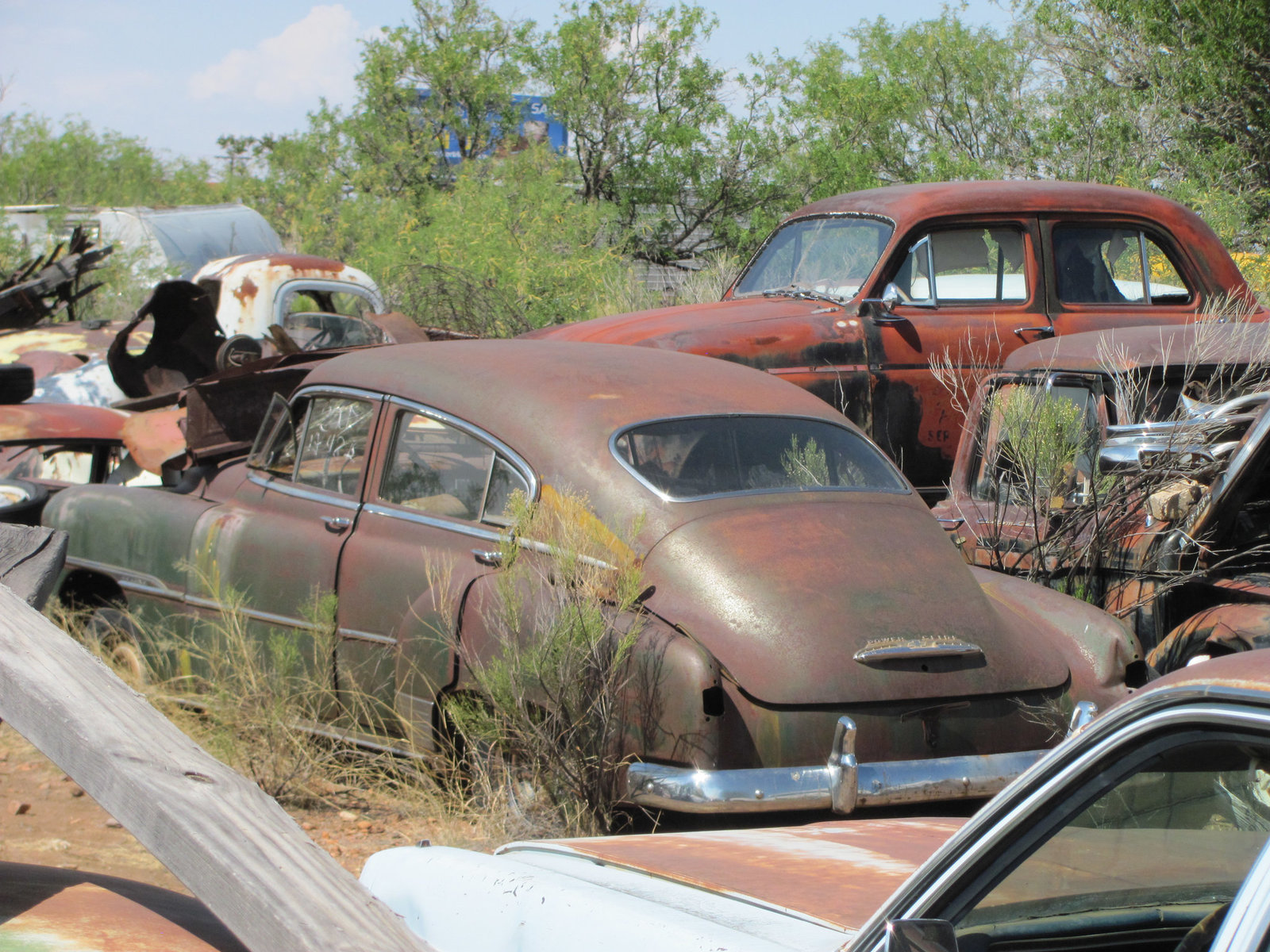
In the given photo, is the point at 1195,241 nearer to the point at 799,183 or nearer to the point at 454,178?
the point at 799,183

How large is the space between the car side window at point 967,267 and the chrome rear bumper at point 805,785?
4435mm

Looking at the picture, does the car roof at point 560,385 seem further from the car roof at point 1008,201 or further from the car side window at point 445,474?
the car roof at point 1008,201

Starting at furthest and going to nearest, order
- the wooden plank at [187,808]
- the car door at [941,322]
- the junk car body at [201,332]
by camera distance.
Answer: the junk car body at [201,332]
the car door at [941,322]
the wooden plank at [187,808]

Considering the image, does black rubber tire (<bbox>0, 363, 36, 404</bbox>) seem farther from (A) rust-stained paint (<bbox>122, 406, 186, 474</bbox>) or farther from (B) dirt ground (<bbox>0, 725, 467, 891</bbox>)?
(A) rust-stained paint (<bbox>122, 406, 186, 474</bbox>)

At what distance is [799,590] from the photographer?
3.81 metres

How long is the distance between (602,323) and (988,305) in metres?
2.32

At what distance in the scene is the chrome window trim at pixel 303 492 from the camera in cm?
481

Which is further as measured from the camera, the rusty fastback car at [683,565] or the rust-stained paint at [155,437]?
the rust-stained paint at [155,437]

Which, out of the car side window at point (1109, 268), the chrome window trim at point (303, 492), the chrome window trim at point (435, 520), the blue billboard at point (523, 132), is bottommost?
the chrome window trim at point (435, 520)

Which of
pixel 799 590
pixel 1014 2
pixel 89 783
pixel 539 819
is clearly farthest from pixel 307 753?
pixel 1014 2

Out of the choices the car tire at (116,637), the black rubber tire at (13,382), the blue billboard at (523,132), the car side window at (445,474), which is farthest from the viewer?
the blue billboard at (523,132)

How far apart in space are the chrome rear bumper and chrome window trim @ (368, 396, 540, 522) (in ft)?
3.63

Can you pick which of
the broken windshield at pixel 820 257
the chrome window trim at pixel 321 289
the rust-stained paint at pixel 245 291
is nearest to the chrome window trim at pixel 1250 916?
the broken windshield at pixel 820 257

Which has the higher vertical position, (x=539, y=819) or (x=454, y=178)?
(x=454, y=178)
